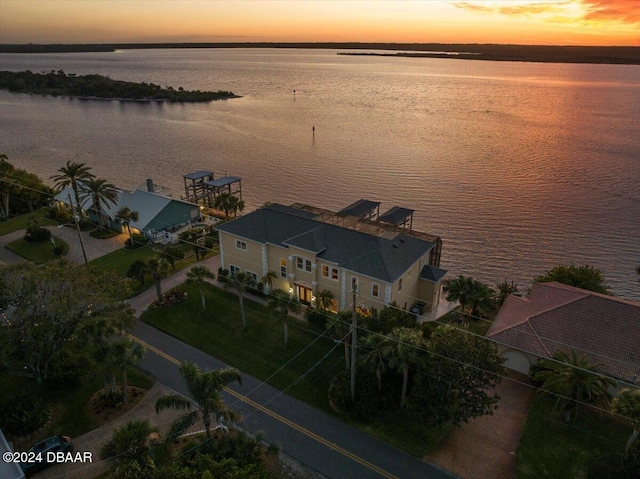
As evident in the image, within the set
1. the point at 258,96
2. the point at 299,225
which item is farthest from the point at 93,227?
the point at 258,96

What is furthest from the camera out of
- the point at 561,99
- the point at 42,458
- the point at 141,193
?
the point at 561,99

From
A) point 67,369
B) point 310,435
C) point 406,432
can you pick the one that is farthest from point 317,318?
point 67,369

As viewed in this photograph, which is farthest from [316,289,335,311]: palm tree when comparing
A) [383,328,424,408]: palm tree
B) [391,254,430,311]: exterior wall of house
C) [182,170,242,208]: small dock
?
[182,170,242,208]: small dock

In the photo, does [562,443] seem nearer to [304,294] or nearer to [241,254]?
[304,294]

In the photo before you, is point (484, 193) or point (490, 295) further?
point (484, 193)

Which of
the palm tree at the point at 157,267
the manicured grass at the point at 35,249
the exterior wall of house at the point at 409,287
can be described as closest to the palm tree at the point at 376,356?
the exterior wall of house at the point at 409,287

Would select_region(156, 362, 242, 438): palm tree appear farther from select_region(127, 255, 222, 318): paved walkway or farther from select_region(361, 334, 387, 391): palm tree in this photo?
select_region(127, 255, 222, 318): paved walkway

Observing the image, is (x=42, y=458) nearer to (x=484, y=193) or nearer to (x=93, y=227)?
(x=93, y=227)
